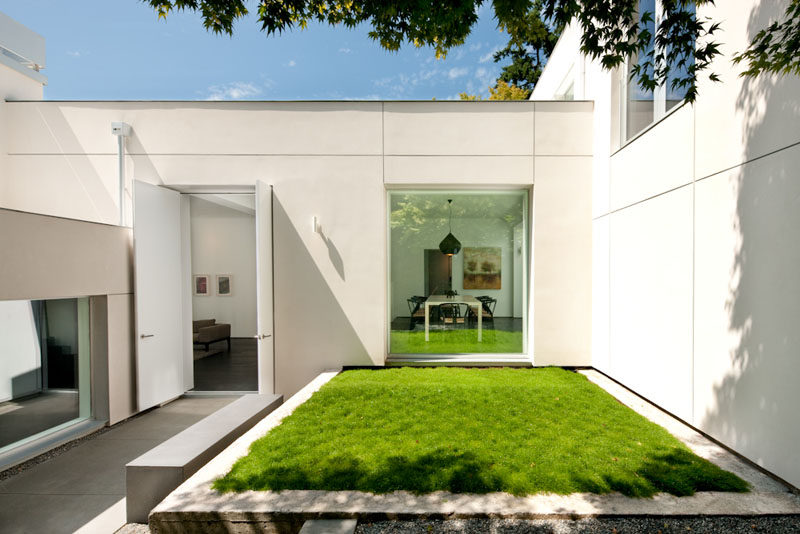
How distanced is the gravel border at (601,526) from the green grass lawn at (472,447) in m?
0.25

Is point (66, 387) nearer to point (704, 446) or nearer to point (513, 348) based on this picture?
point (513, 348)

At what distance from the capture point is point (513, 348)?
641 centimetres

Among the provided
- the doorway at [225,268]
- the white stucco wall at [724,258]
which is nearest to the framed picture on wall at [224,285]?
the doorway at [225,268]

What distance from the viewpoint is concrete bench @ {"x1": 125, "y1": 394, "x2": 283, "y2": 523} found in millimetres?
2869

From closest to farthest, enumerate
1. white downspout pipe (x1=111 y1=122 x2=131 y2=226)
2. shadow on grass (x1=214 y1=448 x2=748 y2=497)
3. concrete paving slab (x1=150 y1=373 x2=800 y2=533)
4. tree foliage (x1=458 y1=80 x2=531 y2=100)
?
concrete paving slab (x1=150 y1=373 x2=800 y2=533)
shadow on grass (x1=214 y1=448 x2=748 y2=497)
white downspout pipe (x1=111 y1=122 x2=131 y2=226)
tree foliage (x1=458 y1=80 x2=531 y2=100)

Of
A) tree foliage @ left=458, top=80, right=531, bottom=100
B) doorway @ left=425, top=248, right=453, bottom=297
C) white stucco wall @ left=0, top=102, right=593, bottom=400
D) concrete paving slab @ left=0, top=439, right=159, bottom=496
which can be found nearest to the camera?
concrete paving slab @ left=0, top=439, right=159, bottom=496

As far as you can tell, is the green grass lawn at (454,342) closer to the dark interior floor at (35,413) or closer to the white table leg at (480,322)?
the white table leg at (480,322)

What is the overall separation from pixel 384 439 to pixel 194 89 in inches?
250

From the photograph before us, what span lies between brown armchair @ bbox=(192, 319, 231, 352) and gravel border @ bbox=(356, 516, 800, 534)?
25.6 feet

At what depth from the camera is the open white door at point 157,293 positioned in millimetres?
5301

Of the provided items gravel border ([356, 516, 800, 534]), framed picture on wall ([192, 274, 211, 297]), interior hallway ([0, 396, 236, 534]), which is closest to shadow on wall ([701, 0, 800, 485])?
gravel border ([356, 516, 800, 534])

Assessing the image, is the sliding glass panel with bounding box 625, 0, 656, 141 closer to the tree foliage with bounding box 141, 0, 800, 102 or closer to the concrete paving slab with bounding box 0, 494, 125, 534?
the tree foliage with bounding box 141, 0, 800, 102

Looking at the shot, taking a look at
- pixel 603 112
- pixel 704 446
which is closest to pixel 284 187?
pixel 603 112

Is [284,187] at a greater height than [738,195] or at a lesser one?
greater
